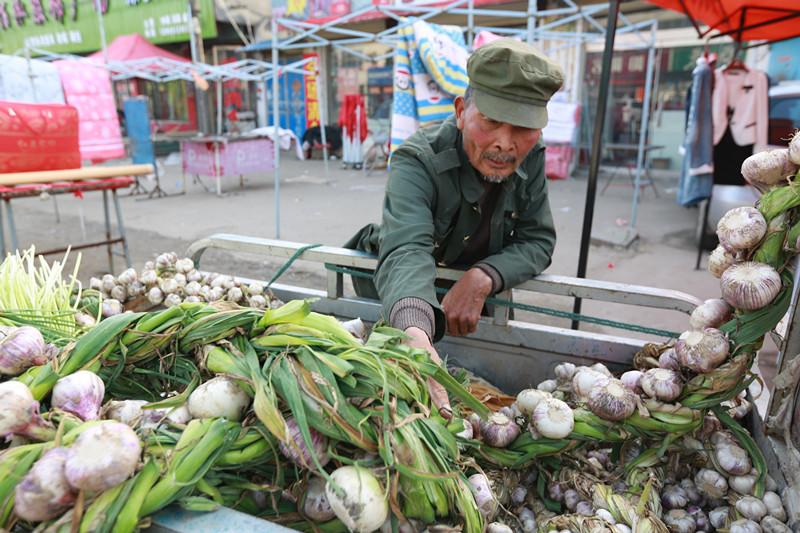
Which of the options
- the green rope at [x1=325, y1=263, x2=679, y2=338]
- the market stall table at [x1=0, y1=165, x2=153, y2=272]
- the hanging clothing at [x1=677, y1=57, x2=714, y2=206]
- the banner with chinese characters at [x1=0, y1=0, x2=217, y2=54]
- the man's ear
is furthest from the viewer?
the banner with chinese characters at [x1=0, y1=0, x2=217, y2=54]

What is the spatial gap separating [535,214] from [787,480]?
132 centimetres

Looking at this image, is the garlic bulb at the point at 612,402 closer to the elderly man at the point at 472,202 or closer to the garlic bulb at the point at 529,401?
the garlic bulb at the point at 529,401

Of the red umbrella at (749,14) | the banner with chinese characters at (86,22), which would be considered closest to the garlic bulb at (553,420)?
the red umbrella at (749,14)

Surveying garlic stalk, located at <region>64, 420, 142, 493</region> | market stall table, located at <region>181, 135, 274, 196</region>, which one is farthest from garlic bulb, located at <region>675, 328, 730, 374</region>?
market stall table, located at <region>181, 135, 274, 196</region>

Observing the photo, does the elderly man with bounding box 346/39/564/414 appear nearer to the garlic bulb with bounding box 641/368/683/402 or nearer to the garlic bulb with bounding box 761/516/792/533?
the garlic bulb with bounding box 641/368/683/402

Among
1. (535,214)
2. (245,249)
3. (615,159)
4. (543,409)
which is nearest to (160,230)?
(245,249)

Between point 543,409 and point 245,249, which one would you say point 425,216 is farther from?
point 245,249

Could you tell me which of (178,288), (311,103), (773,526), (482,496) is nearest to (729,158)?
(773,526)

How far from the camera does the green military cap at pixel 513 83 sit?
1.82 metres

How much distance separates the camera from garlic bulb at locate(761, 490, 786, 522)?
1.41 meters

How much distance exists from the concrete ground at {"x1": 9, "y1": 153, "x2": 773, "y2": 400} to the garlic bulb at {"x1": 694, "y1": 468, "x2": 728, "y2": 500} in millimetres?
3337

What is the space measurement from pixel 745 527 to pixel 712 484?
16 centimetres

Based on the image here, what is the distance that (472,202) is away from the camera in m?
2.25

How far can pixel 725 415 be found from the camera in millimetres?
1598
